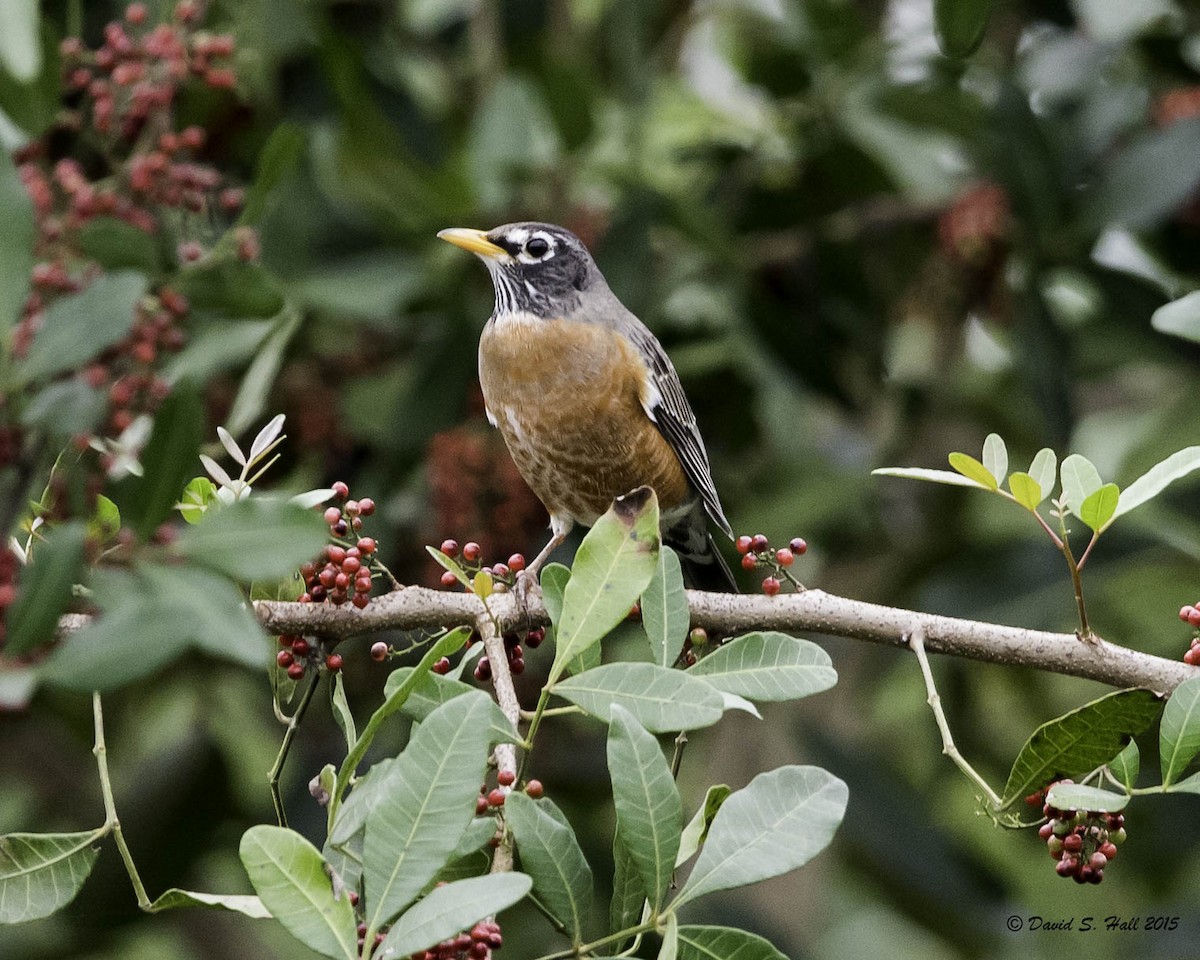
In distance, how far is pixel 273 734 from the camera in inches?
185

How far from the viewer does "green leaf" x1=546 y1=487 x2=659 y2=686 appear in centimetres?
174

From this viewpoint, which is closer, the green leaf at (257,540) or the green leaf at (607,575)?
the green leaf at (257,540)

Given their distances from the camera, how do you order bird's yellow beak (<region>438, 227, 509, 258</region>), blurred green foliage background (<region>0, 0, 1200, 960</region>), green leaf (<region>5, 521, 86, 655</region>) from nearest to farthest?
green leaf (<region>5, 521, 86, 655</region>) < bird's yellow beak (<region>438, 227, 509, 258</region>) < blurred green foliage background (<region>0, 0, 1200, 960</region>)

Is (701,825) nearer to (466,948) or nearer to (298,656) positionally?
(466,948)

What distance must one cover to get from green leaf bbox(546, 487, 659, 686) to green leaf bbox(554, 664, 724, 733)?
0.04 meters

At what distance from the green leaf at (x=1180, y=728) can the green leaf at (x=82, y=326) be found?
1450 mm

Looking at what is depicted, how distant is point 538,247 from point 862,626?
6.80 ft

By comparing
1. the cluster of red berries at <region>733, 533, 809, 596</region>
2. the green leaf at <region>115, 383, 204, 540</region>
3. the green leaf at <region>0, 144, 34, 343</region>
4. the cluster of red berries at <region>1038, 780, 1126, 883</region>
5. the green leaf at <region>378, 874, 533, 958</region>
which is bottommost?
the cluster of red berries at <region>1038, 780, 1126, 883</region>

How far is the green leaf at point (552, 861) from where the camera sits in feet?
5.32

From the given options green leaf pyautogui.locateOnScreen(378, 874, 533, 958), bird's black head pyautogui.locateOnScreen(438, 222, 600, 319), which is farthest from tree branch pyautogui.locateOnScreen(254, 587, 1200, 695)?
bird's black head pyautogui.locateOnScreen(438, 222, 600, 319)

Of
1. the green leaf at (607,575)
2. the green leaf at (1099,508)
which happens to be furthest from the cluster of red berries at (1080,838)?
the green leaf at (607,575)

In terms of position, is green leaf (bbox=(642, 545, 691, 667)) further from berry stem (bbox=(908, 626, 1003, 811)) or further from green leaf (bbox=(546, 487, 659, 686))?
berry stem (bbox=(908, 626, 1003, 811))

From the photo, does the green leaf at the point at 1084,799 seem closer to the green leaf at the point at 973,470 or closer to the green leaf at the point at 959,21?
the green leaf at the point at 973,470

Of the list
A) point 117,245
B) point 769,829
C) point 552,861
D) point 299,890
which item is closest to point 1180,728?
point 769,829
